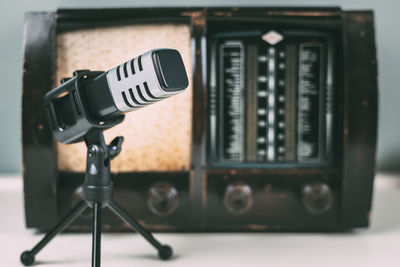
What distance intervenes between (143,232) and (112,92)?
308mm

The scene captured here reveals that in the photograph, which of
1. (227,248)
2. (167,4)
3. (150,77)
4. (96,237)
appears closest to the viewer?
(150,77)

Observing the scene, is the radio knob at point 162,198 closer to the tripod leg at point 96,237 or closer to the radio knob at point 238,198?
the radio knob at point 238,198

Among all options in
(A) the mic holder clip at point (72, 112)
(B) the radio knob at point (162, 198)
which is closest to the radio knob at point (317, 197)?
(B) the radio knob at point (162, 198)

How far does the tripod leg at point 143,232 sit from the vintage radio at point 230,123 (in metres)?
0.14

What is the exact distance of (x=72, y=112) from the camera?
2.51ft

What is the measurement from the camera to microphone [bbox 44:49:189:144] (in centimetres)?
61

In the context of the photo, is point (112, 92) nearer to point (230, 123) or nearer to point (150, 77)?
point (150, 77)

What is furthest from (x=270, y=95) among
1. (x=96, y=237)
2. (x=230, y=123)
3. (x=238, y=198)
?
(x=96, y=237)

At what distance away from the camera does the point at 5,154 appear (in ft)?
4.46

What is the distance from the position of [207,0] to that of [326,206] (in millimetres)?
721

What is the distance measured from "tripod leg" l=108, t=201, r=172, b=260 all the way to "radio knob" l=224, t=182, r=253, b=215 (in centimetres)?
20

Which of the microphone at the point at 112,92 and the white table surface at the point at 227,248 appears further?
the white table surface at the point at 227,248

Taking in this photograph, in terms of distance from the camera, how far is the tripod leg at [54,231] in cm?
80

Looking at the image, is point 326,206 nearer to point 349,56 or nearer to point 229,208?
point 229,208
